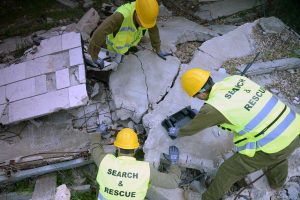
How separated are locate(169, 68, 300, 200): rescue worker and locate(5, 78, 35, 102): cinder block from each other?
95.8 inches

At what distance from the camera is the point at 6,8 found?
7.71 m

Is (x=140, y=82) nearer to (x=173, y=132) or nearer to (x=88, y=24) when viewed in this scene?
(x=173, y=132)

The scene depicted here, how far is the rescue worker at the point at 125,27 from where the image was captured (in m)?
5.05

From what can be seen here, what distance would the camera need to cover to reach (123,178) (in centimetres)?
351

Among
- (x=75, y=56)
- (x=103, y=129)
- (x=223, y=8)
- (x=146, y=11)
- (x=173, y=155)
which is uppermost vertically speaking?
(x=146, y=11)

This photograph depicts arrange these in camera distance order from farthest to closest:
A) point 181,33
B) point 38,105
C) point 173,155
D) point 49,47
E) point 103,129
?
point 181,33 → point 49,47 → point 38,105 → point 103,129 → point 173,155

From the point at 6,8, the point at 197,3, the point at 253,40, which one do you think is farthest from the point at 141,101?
the point at 6,8

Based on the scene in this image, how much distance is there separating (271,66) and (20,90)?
3.71m

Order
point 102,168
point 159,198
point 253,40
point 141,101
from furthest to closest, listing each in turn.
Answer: point 253,40 < point 141,101 < point 159,198 < point 102,168

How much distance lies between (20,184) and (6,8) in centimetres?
413

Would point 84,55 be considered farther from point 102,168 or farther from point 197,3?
point 197,3

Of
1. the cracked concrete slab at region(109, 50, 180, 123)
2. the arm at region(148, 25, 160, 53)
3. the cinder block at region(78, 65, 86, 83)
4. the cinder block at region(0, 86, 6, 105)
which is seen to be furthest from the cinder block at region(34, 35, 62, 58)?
the arm at region(148, 25, 160, 53)

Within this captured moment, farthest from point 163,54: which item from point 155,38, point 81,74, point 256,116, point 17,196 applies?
point 17,196

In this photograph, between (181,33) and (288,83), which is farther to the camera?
(181,33)
